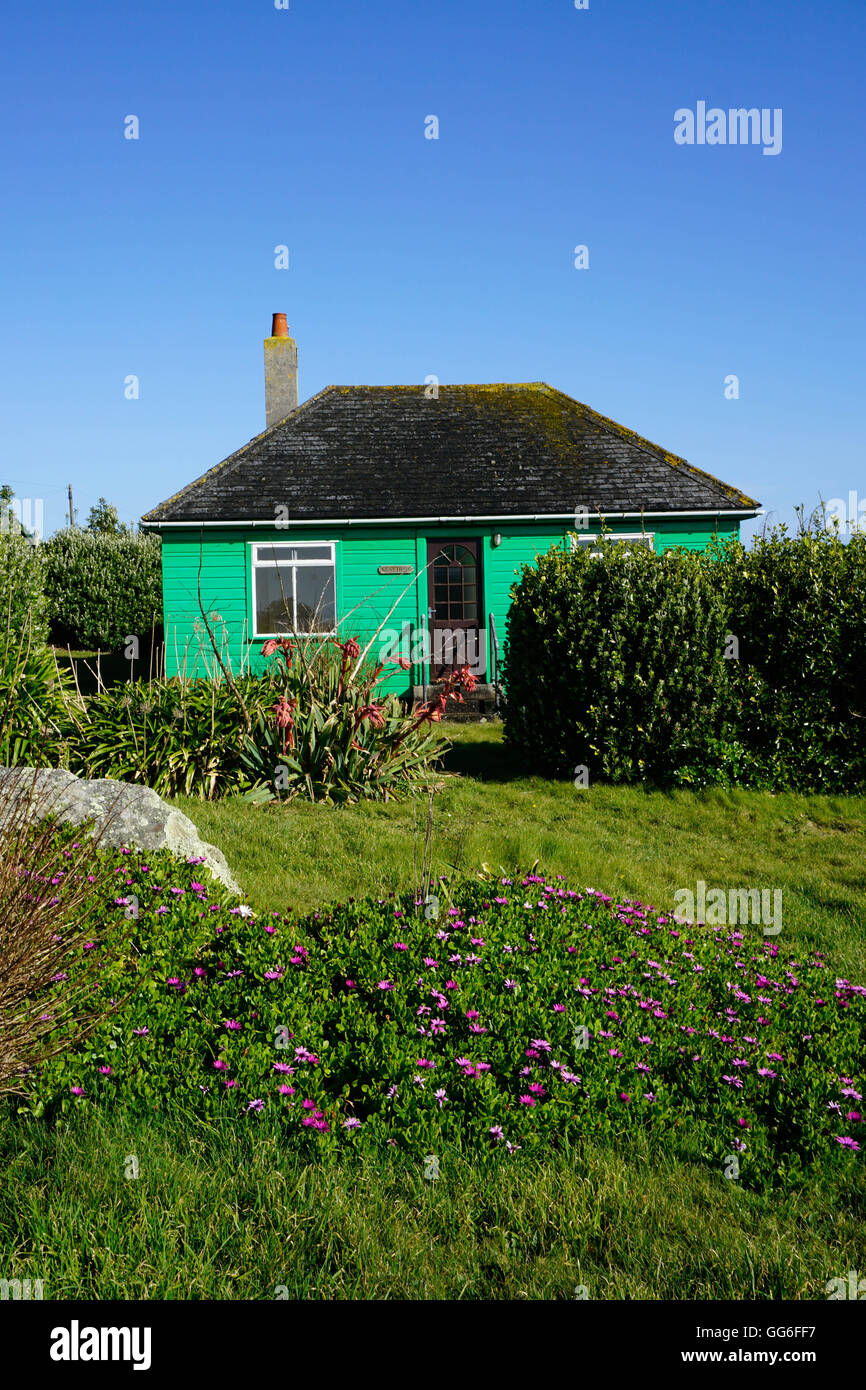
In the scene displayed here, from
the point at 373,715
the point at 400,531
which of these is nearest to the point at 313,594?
the point at 400,531

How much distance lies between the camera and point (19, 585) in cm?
1307

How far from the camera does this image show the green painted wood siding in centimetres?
1656

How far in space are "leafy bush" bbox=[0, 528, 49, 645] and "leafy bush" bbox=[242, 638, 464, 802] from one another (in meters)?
4.52

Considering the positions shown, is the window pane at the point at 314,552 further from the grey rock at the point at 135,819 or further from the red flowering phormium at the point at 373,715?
the grey rock at the point at 135,819

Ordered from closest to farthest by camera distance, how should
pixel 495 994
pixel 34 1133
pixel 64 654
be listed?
pixel 34 1133 → pixel 495 994 → pixel 64 654

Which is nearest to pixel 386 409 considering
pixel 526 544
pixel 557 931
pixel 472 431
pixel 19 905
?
pixel 472 431

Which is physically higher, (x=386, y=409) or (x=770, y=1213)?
(x=386, y=409)

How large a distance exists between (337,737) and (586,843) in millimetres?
2810

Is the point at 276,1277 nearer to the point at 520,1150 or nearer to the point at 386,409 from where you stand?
the point at 520,1150

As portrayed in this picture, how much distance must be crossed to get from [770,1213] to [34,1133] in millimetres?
2572

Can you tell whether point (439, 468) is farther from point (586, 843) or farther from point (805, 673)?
point (586, 843)

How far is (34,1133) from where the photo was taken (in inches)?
130

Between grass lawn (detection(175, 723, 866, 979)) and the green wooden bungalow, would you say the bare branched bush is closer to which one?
grass lawn (detection(175, 723, 866, 979))

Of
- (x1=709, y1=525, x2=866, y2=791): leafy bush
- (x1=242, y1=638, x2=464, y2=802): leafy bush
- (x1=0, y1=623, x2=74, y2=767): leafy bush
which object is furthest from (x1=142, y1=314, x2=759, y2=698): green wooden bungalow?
(x1=709, y1=525, x2=866, y2=791): leafy bush
